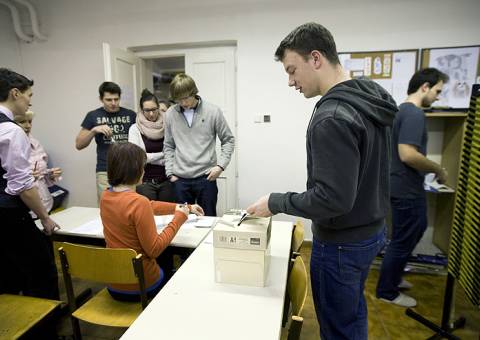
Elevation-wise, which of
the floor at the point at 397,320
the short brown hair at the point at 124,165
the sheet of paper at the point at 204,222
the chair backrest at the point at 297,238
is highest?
the short brown hair at the point at 124,165

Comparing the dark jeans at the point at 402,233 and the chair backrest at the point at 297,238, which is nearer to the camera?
the chair backrest at the point at 297,238

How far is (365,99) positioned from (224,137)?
1.55 meters

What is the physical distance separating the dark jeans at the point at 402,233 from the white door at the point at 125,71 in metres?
2.77

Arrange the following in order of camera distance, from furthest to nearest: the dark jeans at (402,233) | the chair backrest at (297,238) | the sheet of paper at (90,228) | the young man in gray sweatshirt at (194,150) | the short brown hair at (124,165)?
the young man in gray sweatshirt at (194,150), the dark jeans at (402,233), the sheet of paper at (90,228), the chair backrest at (297,238), the short brown hair at (124,165)

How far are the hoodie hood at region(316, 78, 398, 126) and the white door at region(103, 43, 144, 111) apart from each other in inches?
101

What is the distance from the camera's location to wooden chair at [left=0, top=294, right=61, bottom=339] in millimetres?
1291

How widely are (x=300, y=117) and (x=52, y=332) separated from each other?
2.73m

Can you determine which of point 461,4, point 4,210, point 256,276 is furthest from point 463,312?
point 4,210

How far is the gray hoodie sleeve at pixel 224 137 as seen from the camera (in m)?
2.41

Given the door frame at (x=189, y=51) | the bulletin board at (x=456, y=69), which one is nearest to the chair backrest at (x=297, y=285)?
the door frame at (x=189, y=51)

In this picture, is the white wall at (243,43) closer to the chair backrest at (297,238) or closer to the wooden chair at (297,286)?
the chair backrest at (297,238)

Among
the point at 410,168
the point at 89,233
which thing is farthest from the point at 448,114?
the point at 89,233

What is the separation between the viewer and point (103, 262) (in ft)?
4.29

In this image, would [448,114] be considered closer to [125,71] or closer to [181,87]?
[181,87]
